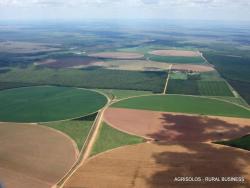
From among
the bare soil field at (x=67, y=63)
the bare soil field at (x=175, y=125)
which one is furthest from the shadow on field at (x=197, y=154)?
the bare soil field at (x=67, y=63)

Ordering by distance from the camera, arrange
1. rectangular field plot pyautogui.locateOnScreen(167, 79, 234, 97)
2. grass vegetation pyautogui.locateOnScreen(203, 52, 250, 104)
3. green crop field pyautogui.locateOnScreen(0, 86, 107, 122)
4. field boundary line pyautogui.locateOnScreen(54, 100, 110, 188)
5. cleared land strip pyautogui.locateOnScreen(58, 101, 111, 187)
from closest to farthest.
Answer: field boundary line pyautogui.locateOnScreen(54, 100, 110, 188) → cleared land strip pyautogui.locateOnScreen(58, 101, 111, 187) → green crop field pyautogui.locateOnScreen(0, 86, 107, 122) → rectangular field plot pyautogui.locateOnScreen(167, 79, 234, 97) → grass vegetation pyautogui.locateOnScreen(203, 52, 250, 104)

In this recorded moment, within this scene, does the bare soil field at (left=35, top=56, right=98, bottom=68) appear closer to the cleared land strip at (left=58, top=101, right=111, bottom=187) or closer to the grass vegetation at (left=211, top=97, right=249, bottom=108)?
the grass vegetation at (left=211, top=97, right=249, bottom=108)

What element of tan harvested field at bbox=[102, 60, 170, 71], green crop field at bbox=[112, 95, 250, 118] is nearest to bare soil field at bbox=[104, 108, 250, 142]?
green crop field at bbox=[112, 95, 250, 118]

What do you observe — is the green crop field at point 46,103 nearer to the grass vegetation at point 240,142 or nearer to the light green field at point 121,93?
the light green field at point 121,93

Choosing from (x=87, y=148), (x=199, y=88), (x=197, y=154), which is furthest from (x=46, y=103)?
(x=199, y=88)

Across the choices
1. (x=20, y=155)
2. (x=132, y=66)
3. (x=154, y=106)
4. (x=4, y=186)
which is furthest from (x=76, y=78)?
(x=4, y=186)
